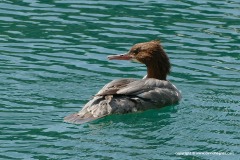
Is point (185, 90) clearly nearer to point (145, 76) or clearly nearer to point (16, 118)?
point (145, 76)

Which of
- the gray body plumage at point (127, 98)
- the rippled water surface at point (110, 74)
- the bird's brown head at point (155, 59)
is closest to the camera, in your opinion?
the rippled water surface at point (110, 74)

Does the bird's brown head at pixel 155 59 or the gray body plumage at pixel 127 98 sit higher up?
the bird's brown head at pixel 155 59

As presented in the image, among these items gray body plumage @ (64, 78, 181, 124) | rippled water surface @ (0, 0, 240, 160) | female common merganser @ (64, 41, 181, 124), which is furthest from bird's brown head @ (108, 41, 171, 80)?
gray body plumage @ (64, 78, 181, 124)

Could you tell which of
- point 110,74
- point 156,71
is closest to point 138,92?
point 156,71

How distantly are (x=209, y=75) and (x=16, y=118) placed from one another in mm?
4412

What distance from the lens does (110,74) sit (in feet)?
57.2

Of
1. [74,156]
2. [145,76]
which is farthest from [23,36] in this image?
[74,156]

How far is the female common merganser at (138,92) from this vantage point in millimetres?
14805

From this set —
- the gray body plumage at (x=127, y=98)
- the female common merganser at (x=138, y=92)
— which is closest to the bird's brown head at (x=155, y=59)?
the female common merganser at (x=138, y=92)

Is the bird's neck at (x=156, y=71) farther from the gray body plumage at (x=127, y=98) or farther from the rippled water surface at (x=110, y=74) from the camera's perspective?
the gray body plumage at (x=127, y=98)

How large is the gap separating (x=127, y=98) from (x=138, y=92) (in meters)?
0.31

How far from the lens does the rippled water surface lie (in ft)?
43.8

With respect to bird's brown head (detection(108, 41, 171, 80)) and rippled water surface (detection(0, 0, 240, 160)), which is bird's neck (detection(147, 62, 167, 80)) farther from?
rippled water surface (detection(0, 0, 240, 160))

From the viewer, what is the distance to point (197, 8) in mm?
21797
